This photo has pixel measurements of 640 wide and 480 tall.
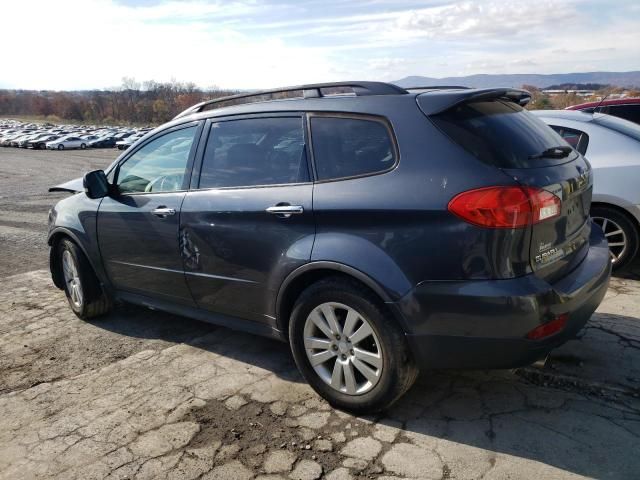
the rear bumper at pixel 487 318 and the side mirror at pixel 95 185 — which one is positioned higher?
the side mirror at pixel 95 185

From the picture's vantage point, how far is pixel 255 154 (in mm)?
3477

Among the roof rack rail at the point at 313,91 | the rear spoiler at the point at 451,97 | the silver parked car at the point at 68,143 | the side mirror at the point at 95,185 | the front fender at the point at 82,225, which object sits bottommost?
the silver parked car at the point at 68,143

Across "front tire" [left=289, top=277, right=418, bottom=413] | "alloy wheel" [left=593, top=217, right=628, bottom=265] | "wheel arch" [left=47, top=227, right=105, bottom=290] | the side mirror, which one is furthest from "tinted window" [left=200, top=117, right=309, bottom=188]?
"alloy wheel" [left=593, top=217, right=628, bottom=265]

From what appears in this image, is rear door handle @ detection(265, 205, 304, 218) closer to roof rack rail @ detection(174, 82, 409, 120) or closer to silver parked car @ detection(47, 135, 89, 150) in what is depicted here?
roof rack rail @ detection(174, 82, 409, 120)

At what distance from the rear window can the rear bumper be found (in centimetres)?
62

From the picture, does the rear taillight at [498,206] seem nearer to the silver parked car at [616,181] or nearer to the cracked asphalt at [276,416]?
the cracked asphalt at [276,416]

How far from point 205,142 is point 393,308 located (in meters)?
1.84

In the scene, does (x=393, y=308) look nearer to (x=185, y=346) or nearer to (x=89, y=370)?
(x=185, y=346)

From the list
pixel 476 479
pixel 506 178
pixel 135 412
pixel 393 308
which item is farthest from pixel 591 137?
pixel 135 412

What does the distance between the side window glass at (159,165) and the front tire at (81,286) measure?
83 cm

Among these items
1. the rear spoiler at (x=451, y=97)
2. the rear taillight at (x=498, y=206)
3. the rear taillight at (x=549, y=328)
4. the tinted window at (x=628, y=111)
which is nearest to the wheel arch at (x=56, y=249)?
the rear spoiler at (x=451, y=97)

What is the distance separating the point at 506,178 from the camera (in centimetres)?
261

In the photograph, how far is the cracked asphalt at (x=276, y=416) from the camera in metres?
2.69

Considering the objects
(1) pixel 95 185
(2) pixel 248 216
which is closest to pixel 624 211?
(2) pixel 248 216
